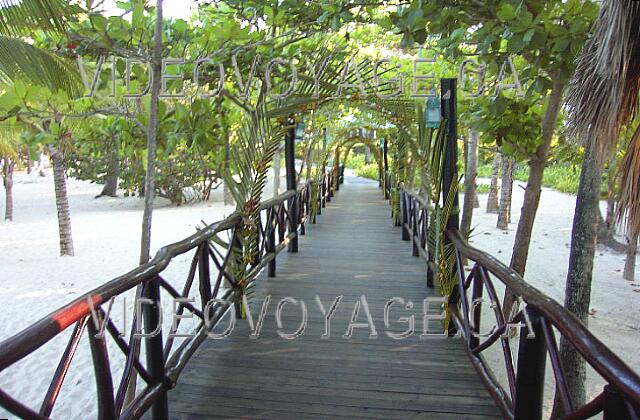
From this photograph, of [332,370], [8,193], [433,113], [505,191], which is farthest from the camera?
[8,193]

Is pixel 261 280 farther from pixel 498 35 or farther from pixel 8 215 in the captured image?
pixel 8 215

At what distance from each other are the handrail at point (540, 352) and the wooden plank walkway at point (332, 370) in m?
0.25

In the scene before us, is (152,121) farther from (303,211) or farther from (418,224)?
(303,211)

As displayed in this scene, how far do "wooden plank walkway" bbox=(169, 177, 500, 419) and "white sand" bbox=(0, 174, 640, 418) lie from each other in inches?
72.9

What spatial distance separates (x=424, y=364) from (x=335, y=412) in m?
0.77

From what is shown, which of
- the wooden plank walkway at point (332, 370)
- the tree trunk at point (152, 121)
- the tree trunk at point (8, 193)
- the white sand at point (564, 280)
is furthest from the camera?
the tree trunk at point (8, 193)

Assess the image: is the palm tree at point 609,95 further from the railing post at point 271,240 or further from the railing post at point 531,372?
the railing post at point 271,240

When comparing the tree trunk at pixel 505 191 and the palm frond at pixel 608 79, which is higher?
the palm frond at pixel 608 79

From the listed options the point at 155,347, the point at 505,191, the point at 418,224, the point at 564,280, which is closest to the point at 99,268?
the point at 418,224

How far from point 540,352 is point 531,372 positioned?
4.0 inches

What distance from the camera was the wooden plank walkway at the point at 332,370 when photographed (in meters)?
2.53

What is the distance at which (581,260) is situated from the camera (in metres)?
3.87

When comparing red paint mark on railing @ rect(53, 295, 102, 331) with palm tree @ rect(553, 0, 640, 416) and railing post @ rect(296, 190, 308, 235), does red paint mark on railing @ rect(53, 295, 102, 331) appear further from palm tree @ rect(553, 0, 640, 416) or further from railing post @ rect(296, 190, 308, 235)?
railing post @ rect(296, 190, 308, 235)

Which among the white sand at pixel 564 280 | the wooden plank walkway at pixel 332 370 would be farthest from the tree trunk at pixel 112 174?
the wooden plank walkway at pixel 332 370
